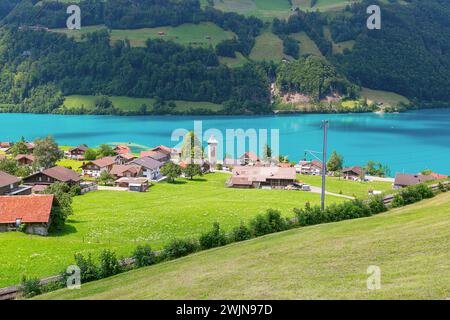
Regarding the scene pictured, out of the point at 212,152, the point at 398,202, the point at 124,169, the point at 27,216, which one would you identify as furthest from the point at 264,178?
the point at 27,216

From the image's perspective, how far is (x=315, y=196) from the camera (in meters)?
58.8

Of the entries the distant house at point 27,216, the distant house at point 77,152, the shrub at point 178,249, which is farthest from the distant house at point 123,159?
the shrub at point 178,249

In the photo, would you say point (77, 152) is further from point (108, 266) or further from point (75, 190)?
point (108, 266)

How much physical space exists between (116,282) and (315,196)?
129 feet

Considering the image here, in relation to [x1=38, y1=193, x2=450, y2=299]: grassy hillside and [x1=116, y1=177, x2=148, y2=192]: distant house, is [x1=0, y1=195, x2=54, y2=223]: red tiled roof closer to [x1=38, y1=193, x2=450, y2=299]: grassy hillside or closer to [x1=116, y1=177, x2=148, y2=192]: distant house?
[x1=38, y1=193, x2=450, y2=299]: grassy hillside

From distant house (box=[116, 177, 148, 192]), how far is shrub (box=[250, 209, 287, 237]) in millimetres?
29662

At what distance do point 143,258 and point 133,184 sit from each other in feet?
113

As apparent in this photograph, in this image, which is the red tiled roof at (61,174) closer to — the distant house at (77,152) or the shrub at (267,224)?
the shrub at (267,224)

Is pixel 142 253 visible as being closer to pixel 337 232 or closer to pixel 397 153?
pixel 337 232

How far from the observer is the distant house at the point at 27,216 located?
36438mm

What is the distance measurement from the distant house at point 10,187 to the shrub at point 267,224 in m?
27.6

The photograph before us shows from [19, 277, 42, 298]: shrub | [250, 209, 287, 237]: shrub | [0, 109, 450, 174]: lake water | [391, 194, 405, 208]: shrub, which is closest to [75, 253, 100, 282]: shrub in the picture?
[19, 277, 42, 298]: shrub

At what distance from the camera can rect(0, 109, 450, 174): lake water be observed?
358 ft
